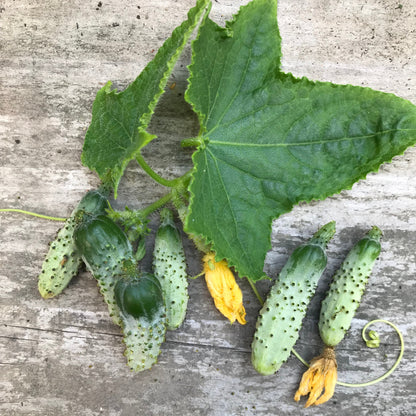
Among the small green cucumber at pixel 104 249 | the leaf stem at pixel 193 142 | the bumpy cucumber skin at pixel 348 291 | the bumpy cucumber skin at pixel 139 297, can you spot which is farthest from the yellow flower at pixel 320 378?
the leaf stem at pixel 193 142

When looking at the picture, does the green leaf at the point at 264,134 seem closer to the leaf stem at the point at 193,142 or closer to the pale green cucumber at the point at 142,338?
the leaf stem at the point at 193,142

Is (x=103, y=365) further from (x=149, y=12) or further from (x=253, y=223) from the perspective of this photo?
(x=149, y=12)

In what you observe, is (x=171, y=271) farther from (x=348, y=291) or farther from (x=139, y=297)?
(x=348, y=291)

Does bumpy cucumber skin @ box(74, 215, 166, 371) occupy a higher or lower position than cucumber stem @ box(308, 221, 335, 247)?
lower

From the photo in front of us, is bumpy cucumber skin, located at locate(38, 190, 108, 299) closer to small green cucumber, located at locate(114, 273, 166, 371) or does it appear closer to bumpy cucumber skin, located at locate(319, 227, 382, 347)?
small green cucumber, located at locate(114, 273, 166, 371)

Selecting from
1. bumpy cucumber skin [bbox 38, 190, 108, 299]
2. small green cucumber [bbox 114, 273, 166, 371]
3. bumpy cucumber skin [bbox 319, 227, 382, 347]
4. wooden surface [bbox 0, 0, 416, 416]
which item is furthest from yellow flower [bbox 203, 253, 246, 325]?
bumpy cucumber skin [bbox 38, 190, 108, 299]

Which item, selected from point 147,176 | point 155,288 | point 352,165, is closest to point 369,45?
point 352,165
